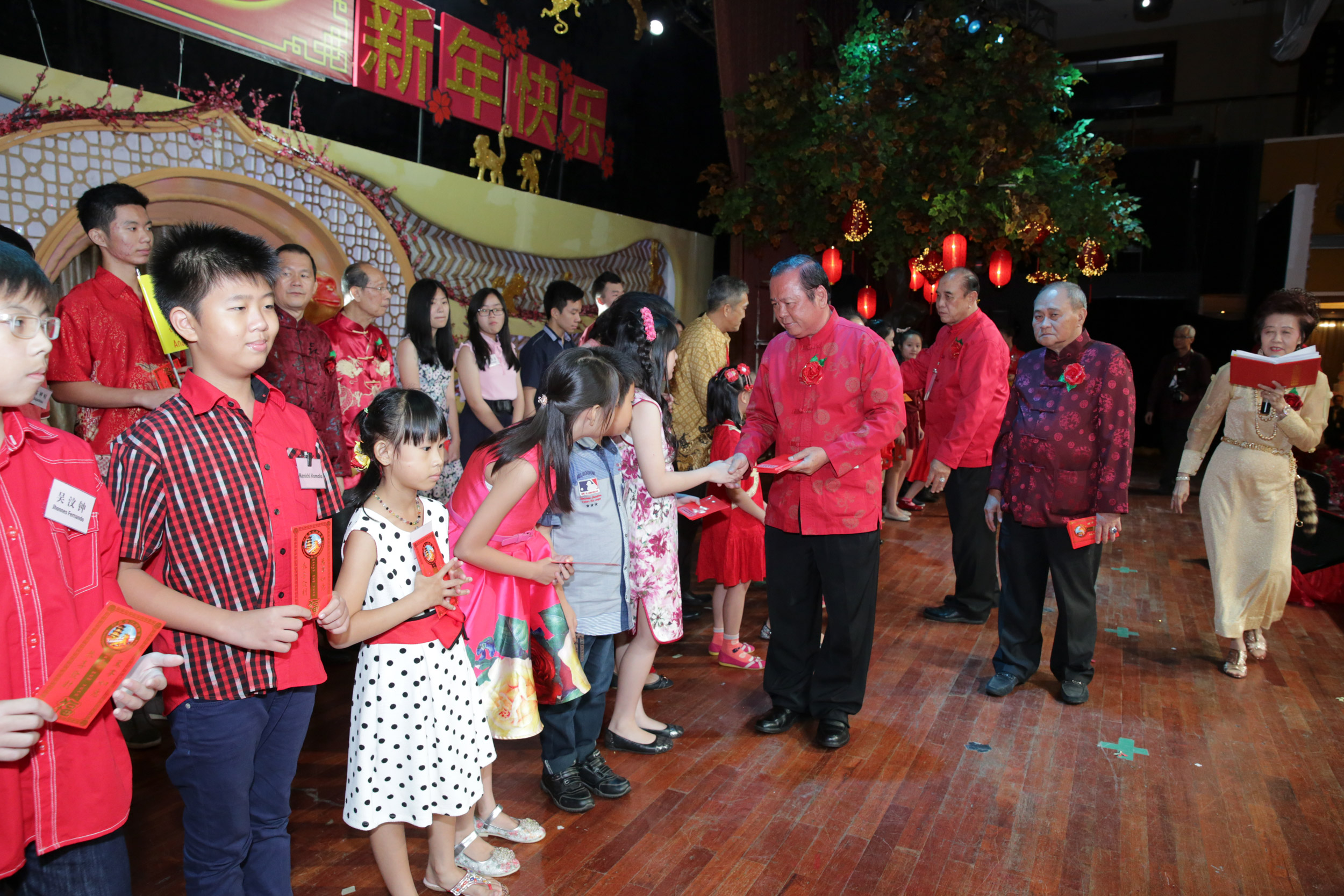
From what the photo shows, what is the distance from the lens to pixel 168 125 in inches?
138

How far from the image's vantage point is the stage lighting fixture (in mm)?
9664

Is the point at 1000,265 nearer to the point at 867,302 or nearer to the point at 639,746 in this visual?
the point at 867,302

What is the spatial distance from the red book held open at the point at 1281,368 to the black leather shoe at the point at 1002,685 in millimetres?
1427

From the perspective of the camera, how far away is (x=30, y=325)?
112cm

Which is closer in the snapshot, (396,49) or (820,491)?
(820,491)

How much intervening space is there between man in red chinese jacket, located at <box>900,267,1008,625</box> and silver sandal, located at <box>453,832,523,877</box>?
2.58 metres

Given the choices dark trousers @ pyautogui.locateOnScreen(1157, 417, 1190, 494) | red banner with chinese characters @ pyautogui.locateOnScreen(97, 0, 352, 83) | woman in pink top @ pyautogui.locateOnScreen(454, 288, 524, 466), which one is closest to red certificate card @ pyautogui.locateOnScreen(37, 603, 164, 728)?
woman in pink top @ pyautogui.locateOnScreen(454, 288, 524, 466)

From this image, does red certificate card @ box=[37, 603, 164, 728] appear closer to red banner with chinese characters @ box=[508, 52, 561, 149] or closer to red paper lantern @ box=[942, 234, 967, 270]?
red banner with chinese characters @ box=[508, 52, 561, 149]

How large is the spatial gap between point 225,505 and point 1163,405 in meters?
8.42

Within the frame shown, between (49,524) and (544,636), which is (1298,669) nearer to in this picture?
(544,636)

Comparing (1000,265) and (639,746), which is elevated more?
(1000,265)

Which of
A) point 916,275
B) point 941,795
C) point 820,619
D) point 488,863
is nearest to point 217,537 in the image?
point 488,863

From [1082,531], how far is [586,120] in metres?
4.55

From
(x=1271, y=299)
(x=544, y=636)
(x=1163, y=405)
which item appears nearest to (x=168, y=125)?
(x=544, y=636)
